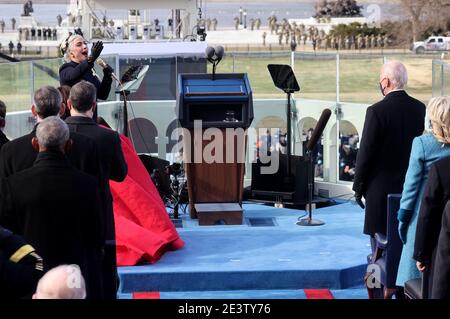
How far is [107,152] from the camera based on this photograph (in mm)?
7434

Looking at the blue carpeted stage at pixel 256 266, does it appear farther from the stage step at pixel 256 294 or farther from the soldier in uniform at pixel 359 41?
the soldier in uniform at pixel 359 41

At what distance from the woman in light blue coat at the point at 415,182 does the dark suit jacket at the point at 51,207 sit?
72.9 inches

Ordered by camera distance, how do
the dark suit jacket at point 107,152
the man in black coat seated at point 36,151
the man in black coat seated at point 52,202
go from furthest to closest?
the dark suit jacket at point 107,152 < the man in black coat seated at point 36,151 < the man in black coat seated at point 52,202

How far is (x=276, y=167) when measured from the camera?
12906 mm

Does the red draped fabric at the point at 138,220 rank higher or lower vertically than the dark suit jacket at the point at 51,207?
lower

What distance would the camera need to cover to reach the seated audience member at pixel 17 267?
17.8ft

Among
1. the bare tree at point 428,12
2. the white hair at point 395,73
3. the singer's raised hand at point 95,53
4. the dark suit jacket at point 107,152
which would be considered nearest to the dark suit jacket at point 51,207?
the dark suit jacket at point 107,152

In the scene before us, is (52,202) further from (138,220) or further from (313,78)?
(313,78)

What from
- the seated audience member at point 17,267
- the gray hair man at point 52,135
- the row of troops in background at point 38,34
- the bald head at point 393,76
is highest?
the bald head at point 393,76

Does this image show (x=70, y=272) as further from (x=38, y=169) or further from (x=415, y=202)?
(x=415, y=202)

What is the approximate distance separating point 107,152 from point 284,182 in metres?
5.57

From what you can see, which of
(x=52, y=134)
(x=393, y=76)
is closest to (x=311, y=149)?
(x=393, y=76)

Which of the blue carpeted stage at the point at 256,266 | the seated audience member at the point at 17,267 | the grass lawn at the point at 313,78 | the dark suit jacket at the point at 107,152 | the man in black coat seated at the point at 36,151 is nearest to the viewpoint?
the seated audience member at the point at 17,267

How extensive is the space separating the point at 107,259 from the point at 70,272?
2809mm
